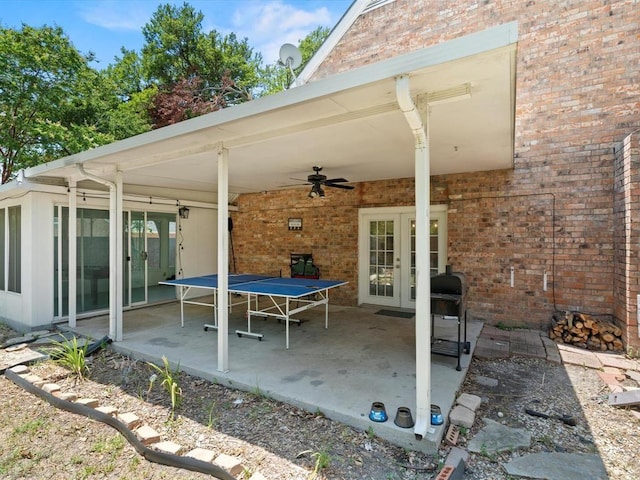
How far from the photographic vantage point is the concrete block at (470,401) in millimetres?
3302

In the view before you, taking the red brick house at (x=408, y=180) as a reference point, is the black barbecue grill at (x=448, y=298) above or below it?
below

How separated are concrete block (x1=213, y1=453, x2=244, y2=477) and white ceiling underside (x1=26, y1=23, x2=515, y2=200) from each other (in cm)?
269

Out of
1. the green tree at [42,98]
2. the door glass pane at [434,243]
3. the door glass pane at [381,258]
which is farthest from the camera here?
the green tree at [42,98]

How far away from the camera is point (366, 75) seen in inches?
94.0

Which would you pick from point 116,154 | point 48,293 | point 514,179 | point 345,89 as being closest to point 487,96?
point 345,89

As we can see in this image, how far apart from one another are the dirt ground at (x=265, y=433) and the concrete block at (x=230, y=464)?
6 centimetres

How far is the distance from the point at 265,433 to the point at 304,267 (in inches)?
207

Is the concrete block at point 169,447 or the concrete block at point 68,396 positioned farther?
the concrete block at point 68,396

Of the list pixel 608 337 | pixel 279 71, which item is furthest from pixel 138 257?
pixel 279 71

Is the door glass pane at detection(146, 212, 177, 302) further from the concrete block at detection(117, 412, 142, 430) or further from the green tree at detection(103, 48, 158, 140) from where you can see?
the green tree at detection(103, 48, 158, 140)

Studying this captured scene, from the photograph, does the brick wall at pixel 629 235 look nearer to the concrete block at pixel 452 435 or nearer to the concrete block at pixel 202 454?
the concrete block at pixel 452 435

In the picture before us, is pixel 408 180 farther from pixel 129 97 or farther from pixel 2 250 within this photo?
pixel 129 97

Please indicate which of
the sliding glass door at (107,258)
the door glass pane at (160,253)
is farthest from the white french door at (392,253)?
the sliding glass door at (107,258)

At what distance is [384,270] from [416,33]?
16.6 feet
